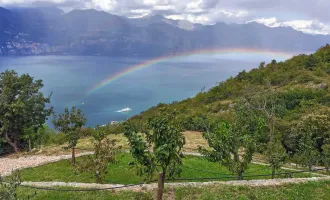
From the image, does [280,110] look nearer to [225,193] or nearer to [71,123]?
[71,123]

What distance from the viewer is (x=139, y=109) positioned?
10325 centimetres

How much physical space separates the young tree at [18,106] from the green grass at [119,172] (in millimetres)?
10046

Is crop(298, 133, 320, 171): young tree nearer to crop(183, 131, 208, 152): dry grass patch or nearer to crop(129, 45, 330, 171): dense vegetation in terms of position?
crop(129, 45, 330, 171): dense vegetation

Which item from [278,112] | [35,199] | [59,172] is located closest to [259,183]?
[35,199]

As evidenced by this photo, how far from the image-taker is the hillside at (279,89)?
37812 millimetres

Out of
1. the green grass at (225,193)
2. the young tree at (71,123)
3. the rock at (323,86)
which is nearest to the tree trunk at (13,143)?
the young tree at (71,123)

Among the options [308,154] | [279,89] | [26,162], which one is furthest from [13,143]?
[279,89]

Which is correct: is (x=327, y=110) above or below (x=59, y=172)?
above

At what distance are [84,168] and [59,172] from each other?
19.8ft

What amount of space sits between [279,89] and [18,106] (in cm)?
3801

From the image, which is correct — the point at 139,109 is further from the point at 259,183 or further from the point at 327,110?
the point at 259,183

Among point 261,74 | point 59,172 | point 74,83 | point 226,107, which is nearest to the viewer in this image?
point 59,172

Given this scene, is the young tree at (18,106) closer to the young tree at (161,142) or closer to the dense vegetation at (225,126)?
the dense vegetation at (225,126)

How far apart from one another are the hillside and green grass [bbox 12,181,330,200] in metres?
A: 20.7
